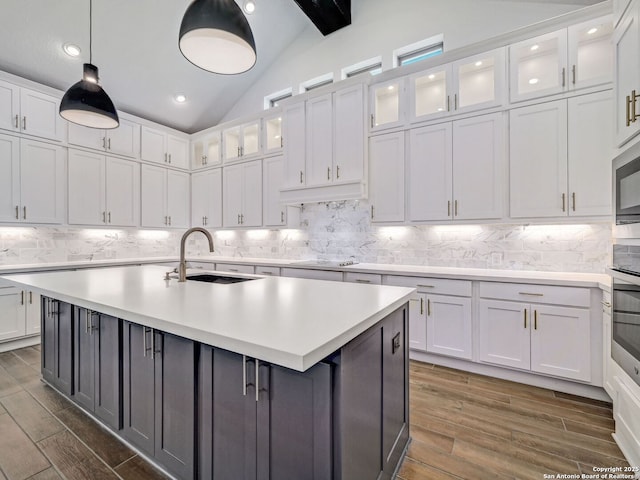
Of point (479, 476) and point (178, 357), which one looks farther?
point (479, 476)

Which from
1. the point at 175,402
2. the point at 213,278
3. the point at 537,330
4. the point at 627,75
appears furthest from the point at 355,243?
the point at 175,402

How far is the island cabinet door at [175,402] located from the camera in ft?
4.28

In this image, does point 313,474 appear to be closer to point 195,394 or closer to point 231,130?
point 195,394

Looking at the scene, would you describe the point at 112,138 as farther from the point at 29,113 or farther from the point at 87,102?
the point at 87,102

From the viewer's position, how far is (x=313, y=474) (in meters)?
0.99

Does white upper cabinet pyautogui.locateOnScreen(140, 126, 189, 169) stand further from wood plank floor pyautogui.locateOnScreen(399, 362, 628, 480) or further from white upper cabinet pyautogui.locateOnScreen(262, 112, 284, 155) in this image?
wood plank floor pyautogui.locateOnScreen(399, 362, 628, 480)

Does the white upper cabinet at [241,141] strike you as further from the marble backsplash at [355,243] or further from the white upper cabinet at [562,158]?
the white upper cabinet at [562,158]

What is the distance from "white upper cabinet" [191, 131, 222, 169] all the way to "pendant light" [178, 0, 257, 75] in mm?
3408

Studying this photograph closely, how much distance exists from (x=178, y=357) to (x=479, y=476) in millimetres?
1655

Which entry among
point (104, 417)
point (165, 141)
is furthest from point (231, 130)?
point (104, 417)

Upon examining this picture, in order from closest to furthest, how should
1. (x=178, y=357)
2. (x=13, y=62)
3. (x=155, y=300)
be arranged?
(x=178, y=357)
(x=155, y=300)
(x=13, y=62)

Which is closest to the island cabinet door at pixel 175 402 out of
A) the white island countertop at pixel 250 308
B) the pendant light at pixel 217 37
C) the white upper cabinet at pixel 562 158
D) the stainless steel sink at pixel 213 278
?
the white island countertop at pixel 250 308

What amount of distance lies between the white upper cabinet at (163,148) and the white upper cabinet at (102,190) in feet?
1.06

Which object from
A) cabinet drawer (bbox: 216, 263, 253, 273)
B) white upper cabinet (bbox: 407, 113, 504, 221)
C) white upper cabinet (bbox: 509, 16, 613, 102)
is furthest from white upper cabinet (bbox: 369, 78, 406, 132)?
Result: cabinet drawer (bbox: 216, 263, 253, 273)
